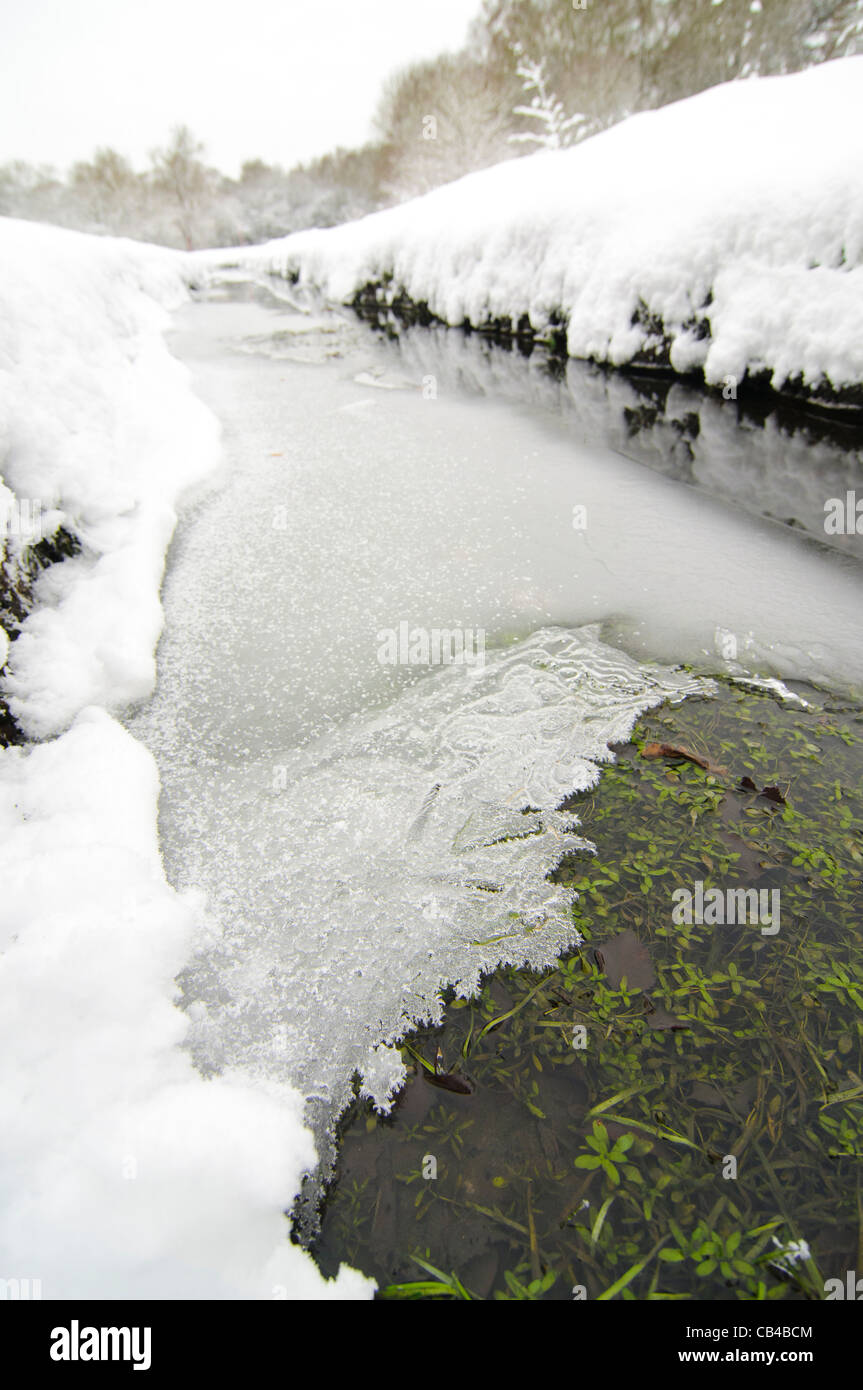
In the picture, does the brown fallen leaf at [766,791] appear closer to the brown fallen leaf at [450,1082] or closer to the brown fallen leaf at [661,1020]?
the brown fallen leaf at [661,1020]

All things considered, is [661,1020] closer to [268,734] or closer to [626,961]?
[626,961]

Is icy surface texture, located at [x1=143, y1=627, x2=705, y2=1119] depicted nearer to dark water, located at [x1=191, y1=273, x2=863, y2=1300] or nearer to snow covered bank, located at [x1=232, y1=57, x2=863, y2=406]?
dark water, located at [x1=191, y1=273, x2=863, y2=1300]

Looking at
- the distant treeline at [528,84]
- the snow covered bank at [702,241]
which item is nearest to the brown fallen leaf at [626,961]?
the snow covered bank at [702,241]

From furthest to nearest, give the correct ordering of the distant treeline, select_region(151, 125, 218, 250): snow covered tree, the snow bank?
select_region(151, 125, 218, 250): snow covered tree < the distant treeline < the snow bank

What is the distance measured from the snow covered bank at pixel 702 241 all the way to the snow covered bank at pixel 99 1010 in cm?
437

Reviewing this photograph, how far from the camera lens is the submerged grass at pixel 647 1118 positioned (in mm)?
840

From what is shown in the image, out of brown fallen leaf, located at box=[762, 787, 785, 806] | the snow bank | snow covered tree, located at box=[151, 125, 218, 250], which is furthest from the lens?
snow covered tree, located at box=[151, 125, 218, 250]

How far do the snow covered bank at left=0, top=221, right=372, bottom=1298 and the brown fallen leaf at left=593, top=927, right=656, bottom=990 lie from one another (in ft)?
1.96

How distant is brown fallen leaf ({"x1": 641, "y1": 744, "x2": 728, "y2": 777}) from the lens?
1.59m

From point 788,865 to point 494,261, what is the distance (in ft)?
27.5

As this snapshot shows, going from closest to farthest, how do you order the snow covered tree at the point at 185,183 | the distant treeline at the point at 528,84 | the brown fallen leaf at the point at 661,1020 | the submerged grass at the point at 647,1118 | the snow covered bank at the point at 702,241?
1. the submerged grass at the point at 647,1118
2. the brown fallen leaf at the point at 661,1020
3. the snow covered bank at the point at 702,241
4. the distant treeline at the point at 528,84
5. the snow covered tree at the point at 185,183

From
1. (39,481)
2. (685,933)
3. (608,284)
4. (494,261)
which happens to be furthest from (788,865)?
(494,261)

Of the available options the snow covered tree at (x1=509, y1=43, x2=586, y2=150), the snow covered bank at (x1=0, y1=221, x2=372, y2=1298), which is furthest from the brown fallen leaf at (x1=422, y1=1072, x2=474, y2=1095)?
the snow covered tree at (x1=509, y1=43, x2=586, y2=150)

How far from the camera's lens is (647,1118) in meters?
0.96
